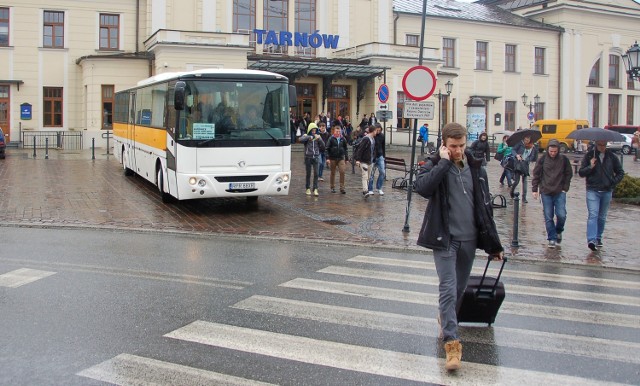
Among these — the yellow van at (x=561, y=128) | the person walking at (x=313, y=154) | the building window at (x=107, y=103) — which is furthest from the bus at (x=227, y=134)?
the yellow van at (x=561, y=128)

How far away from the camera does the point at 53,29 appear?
40125 millimetres

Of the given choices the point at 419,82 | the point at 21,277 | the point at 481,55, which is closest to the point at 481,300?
the point at 21,277

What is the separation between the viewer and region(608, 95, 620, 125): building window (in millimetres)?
57219

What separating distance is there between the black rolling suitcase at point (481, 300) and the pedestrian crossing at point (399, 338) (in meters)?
0.15

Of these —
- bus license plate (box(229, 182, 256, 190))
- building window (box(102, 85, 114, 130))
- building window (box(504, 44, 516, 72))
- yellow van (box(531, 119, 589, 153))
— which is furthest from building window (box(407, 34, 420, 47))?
bus license plate (box(229, 182, 256, 190))

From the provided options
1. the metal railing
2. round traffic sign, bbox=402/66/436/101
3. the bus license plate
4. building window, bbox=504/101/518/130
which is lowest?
the bus license plate

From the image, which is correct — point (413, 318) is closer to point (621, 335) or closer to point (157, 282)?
point (621, 335)

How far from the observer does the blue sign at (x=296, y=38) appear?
138 ft

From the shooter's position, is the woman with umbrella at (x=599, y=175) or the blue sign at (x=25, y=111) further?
the blue sign at (x=25, y=111)

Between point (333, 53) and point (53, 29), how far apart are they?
16.9 metres

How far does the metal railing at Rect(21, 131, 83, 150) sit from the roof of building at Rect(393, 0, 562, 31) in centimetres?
2348

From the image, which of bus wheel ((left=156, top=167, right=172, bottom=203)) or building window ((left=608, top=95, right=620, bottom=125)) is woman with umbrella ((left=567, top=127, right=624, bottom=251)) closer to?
bus wheel ((left=156, top=167, right=172, bottom=203))

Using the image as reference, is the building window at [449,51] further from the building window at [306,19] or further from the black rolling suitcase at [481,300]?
the black rolling suitcase at [481,300]

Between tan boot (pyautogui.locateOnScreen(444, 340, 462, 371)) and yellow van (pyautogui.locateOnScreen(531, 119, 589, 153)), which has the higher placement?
yellow van (pyautogui.locateOnScreen(531, 119, 589, 153))
